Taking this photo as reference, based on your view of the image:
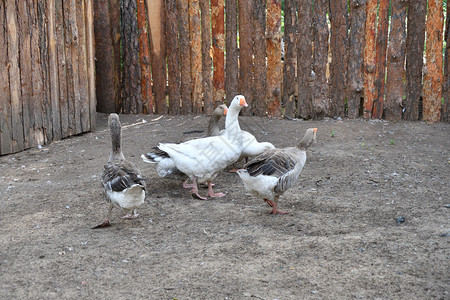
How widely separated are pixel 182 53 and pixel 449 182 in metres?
5.01

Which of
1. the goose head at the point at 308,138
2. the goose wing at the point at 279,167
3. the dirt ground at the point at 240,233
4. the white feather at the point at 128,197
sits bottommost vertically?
the dirt ground at the point at 240,233

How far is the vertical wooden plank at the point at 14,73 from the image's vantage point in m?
6.78

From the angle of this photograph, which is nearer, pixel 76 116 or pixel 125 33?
pixel 76 116

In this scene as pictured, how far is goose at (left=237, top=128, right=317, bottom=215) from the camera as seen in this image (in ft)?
15.5

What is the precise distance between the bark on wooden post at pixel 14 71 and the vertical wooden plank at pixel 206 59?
3.12 m

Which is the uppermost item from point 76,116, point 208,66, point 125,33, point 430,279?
point 125,33

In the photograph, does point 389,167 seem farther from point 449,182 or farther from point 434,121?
point 434,121

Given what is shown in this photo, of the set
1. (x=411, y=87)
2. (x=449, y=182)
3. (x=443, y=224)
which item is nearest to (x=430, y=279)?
(x=443, y=224)

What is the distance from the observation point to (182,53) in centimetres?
899

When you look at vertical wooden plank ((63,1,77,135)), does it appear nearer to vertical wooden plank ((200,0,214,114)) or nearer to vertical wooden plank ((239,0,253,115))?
vertical wooden plank ((200,0,214,114))

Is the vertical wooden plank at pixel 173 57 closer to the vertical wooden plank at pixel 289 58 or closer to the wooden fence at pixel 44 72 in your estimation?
the wooden fence at pixel 44 72

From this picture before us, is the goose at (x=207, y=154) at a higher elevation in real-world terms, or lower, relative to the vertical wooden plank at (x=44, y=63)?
lower

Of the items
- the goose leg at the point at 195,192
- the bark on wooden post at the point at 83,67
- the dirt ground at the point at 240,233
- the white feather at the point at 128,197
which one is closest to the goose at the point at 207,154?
the goose leg at the point at 195,192

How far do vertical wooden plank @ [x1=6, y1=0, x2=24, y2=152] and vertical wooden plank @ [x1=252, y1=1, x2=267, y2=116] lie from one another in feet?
12.0
